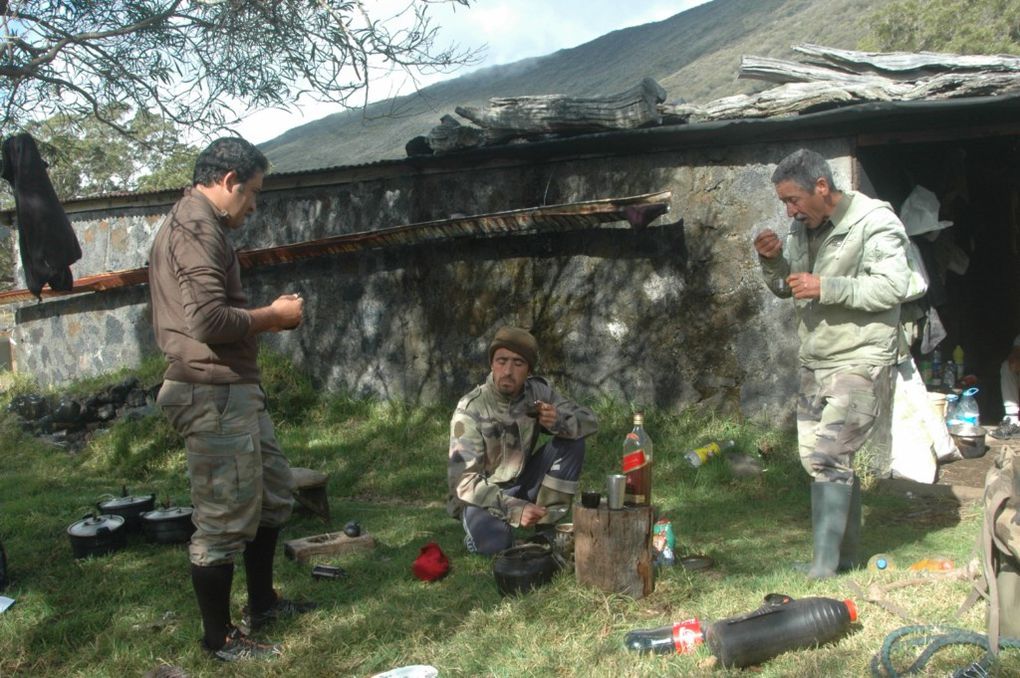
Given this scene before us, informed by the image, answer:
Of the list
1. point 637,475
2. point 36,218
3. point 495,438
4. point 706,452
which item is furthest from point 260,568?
point 706,452

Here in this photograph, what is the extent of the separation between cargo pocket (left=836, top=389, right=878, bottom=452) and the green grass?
621mm

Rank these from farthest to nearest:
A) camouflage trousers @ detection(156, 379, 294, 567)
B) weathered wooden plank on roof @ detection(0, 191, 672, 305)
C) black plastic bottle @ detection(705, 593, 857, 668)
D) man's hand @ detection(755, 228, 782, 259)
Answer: weathered wooden plank on roof @ detection(0, 191, 672, 305) < man's hand @ detection(755, 228, 782, 259) < camouflage trousers @ detection(156, 379, 294, 567) < black plastic bottle @ detection(705, 593, 857, 668)

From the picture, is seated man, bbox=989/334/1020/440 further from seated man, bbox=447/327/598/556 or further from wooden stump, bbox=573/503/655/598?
wooden stump, bbox=573/503/655/598

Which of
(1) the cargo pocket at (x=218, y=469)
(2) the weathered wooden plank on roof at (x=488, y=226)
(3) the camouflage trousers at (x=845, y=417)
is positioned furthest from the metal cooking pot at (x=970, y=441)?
(1) the cargo pocket at (x=218, y=469)

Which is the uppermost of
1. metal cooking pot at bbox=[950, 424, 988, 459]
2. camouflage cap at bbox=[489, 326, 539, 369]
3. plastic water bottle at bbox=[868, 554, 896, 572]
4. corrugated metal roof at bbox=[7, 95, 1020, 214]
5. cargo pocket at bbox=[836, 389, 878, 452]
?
corrugated metal roof at bbox=[7, 95, 1020, 214]

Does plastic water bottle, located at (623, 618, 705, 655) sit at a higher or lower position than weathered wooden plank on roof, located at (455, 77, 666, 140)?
lower

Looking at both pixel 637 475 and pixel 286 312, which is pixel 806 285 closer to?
pixel 637 475

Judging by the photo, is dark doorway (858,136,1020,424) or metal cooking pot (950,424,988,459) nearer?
metal cooking pot (950,424,988,459)

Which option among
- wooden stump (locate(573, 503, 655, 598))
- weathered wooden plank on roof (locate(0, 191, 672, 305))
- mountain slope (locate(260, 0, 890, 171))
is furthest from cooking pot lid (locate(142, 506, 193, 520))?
mountain slope (locate(260, 0, 890, 171))

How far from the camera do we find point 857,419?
14.1 feet

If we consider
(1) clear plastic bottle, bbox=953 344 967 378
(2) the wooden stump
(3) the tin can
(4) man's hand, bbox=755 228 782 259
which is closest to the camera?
(2) the wooden stump

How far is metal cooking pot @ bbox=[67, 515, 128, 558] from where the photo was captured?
17.5ft

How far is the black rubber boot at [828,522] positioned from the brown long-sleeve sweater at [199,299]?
102 inches

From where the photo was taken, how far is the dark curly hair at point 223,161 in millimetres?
3766
